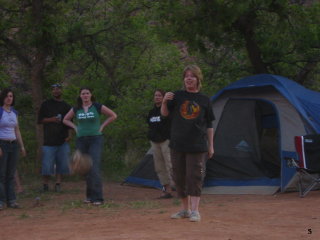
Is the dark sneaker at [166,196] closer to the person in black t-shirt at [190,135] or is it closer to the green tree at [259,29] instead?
the person in black t-shirt at [190,135]

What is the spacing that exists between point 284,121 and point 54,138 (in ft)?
12.0

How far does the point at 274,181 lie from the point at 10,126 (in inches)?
166

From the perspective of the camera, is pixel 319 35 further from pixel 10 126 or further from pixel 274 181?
pixel 10 126

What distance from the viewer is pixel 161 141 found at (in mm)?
9547

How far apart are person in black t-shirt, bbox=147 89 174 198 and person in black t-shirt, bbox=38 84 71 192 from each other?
5.18 ft

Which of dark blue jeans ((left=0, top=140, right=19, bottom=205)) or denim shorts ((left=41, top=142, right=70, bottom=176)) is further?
denim shorts ((left=41, top=142, right=70, bottom=176))

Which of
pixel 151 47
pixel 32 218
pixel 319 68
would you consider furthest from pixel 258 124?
pixel 151 47

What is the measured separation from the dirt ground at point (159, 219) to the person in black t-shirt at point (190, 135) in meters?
0.34

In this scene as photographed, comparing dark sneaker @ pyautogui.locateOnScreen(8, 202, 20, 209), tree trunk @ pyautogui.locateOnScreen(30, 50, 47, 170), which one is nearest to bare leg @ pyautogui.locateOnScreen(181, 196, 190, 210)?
dark sneaker @ pyautogui.locateOnScreen(8, 202, 20, 209)

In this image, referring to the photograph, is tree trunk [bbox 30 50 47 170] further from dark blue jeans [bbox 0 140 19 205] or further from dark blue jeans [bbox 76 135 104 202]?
dark blue jeans [bbox 76 135 104 202]

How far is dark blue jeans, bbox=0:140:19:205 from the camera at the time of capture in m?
8.22

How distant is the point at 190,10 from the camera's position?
11812 millimetres

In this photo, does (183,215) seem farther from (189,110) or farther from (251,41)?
(251,41)

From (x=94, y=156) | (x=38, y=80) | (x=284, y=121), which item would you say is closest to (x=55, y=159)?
(x=94, y=156)
